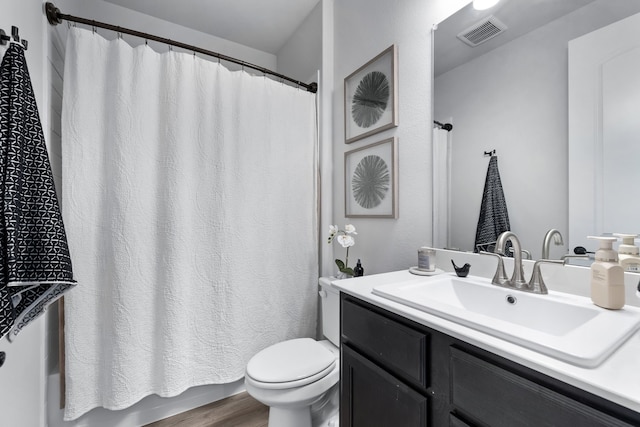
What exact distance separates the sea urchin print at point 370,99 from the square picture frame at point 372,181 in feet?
0.54

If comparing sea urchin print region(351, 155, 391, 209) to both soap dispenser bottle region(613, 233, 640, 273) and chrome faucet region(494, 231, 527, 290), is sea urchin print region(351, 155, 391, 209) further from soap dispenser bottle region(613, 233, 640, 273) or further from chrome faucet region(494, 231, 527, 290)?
soap dispenser bottle region(613, 233, 640, 273)

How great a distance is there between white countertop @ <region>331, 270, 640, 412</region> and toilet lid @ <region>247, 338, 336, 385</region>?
731 mm

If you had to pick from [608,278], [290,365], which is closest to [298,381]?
[290,365]

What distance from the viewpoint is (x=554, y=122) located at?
87cm

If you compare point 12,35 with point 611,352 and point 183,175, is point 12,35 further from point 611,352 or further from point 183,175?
point 611,352

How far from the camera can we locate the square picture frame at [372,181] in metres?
1.38

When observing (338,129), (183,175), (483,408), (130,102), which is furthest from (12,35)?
(483,408)

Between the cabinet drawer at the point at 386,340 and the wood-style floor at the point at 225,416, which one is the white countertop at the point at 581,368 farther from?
the wood-style floor at the point at 225,416

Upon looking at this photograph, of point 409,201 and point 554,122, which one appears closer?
point 554,122

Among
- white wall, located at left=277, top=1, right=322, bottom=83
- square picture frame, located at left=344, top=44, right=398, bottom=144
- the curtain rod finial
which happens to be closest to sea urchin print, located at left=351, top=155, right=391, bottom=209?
square picture frame, located at left=344, top=44, right=398, bottom=144

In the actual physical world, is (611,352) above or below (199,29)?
below

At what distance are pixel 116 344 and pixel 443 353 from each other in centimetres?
153

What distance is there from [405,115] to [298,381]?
1.34 meters

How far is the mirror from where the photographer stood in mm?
852
